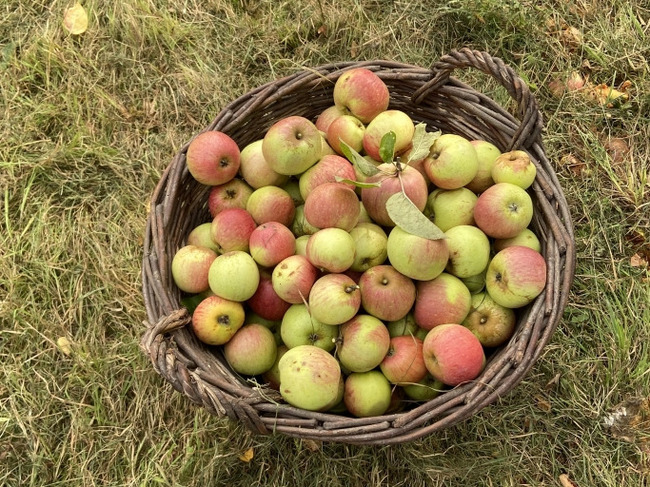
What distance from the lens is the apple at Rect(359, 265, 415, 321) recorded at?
2.03 meters

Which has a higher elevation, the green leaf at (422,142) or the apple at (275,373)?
the green leaf at (422,142)

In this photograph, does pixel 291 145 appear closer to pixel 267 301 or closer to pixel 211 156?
pixel 211 156

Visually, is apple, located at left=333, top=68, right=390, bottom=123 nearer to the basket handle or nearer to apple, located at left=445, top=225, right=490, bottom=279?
the basket handle

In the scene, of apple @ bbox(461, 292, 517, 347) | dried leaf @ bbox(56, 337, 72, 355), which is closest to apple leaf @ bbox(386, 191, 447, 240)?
apple @ bbox(461, 292, 517, 347)

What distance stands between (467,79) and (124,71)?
6.55ft

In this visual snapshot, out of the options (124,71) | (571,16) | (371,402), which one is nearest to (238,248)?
(371,402)

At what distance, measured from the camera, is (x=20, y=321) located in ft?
9.14

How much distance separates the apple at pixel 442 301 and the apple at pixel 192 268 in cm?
82

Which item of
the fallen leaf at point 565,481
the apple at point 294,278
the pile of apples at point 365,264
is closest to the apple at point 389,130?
the pile of apples at point 365,264

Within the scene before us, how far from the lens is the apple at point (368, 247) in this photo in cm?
215

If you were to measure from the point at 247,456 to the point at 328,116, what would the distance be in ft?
5.14

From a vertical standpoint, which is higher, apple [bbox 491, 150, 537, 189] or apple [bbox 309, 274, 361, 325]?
apple [bbox 491, 150, 537, 189]

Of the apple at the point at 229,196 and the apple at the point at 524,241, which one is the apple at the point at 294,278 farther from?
the apple at the point at 524,241

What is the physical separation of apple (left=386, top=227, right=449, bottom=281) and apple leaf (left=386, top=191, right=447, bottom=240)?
54 millimetres
